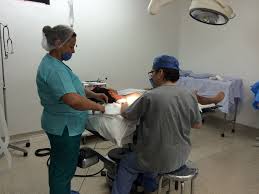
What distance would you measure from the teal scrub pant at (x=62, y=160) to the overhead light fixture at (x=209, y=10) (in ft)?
4.08

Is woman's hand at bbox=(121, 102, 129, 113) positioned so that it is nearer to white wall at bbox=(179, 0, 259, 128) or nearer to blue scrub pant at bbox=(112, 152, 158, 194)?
blue scrub pant at bbox=(112, 152, 158, 194)

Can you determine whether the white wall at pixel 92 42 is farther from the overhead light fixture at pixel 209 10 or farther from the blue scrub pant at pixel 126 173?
the blue scrub pant at pixel 126 173

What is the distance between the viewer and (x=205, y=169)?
2.79 m

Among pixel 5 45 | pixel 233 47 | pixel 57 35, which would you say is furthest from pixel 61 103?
pixel 233 47

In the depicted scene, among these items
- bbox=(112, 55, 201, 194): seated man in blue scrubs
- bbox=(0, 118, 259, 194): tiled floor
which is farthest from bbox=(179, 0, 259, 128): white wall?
bbox=(112, 55, 201, 194): seated man in blue scrubs

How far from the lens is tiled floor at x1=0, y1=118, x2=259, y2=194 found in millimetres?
2375

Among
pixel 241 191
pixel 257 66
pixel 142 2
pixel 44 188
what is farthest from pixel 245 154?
pixel 142 2

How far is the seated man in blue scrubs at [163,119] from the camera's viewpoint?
167 cm

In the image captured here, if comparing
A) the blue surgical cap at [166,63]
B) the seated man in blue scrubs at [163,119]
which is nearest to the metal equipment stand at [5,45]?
the seated man in blue scrubs at [163,119]

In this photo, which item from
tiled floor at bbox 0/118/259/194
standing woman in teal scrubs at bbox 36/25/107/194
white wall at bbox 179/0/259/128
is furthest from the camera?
white wall at bbox 179/0/259/128

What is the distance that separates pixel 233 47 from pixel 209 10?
2454 millimetres

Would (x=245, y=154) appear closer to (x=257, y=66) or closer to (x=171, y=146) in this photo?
(x=257, y=66)

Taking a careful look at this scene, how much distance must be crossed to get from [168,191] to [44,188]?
106 cm

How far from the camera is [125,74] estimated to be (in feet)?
14.3
